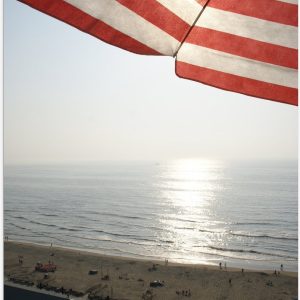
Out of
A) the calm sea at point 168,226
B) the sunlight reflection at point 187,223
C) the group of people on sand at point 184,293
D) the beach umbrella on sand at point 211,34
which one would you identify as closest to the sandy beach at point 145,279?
the group of people on sand at point 184,293

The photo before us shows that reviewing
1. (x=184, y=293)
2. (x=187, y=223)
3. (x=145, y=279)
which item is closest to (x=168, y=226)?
(x=187, y=223)

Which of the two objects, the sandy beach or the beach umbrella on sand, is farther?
the sandy beach

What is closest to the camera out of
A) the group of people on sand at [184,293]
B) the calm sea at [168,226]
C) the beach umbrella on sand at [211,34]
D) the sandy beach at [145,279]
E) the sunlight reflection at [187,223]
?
the beach umbrella on sand at [211,34]

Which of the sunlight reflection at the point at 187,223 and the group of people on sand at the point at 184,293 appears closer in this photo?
the group of people on sand at the point at 184,293

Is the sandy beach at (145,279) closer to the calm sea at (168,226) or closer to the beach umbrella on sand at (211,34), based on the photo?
the calm sea at (168,226)

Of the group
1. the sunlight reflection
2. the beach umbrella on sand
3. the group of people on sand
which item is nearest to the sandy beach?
the group of people on sand

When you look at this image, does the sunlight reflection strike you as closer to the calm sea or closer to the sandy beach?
the calm sea
